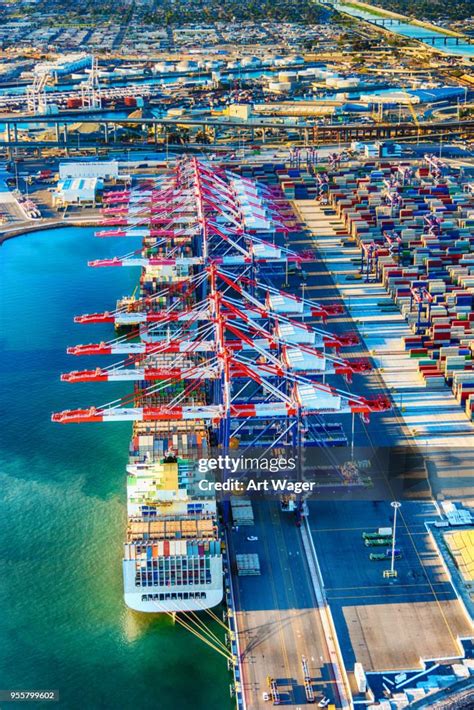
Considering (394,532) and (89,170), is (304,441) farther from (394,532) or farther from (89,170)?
(89,170)

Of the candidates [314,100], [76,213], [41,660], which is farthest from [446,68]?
[41,660]

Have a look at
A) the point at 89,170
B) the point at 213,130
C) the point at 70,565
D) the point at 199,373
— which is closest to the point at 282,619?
the point at 70,565

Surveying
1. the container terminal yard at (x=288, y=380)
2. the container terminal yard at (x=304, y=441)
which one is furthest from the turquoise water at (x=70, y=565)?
the container terminal yard at (x=304, y=441)

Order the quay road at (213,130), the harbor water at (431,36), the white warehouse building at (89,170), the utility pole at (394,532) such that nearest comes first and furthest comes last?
1. the utility pole at (394,532)
2. the white warehouse building at (89,170)
3. the quay road at (213,130)
4. the harbor water at (431,36)

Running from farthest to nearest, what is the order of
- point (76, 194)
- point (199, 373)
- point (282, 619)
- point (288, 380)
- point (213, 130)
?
point (213, 130), point (76, 194), point (199, 373), point (288, 380), point (282, 619)

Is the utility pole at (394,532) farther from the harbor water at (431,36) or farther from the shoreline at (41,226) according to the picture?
the harbor water at (431,36)

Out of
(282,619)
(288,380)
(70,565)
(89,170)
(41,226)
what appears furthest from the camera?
(89,170)
